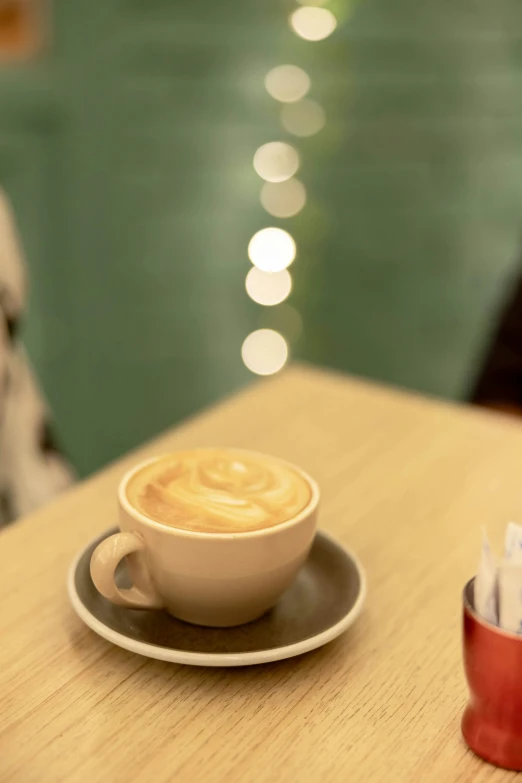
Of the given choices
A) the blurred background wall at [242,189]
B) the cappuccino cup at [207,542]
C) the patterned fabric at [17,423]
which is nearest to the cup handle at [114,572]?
the cappuccino cup at [207,542]

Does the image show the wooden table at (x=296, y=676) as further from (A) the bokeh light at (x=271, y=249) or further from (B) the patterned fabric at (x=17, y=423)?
(A) the bokeh light at (x=271, y=249)

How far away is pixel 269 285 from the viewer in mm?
1995

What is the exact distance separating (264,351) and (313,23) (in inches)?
28.7

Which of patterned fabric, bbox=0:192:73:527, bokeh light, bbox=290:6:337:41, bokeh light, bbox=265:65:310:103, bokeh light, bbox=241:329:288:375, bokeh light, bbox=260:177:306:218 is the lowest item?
bokeh light, bbox=241:329:288:375

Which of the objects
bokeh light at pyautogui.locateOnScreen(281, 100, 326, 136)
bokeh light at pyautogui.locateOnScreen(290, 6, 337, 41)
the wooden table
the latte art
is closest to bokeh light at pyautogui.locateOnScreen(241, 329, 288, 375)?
bokeh light at pyautogui.locateOnScreen(281, 100, 326, 136)

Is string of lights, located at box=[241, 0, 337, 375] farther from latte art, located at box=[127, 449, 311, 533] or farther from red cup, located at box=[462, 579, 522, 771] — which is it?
red cup, located at box=[462, 579, 522, 771]

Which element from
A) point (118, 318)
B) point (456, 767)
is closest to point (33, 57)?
point (118, 318)

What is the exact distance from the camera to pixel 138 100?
1.95m

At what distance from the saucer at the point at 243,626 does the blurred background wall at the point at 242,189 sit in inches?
49.5

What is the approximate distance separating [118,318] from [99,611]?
64.4 inches

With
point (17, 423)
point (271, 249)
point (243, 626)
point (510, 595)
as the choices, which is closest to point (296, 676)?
point (243, 626)

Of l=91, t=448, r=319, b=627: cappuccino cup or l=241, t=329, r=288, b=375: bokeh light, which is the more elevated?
l=91, t=448, r=319, b=627: cappuccino cup

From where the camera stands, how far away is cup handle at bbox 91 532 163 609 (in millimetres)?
477

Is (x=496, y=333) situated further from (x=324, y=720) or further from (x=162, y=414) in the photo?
(x=324, y=720)
